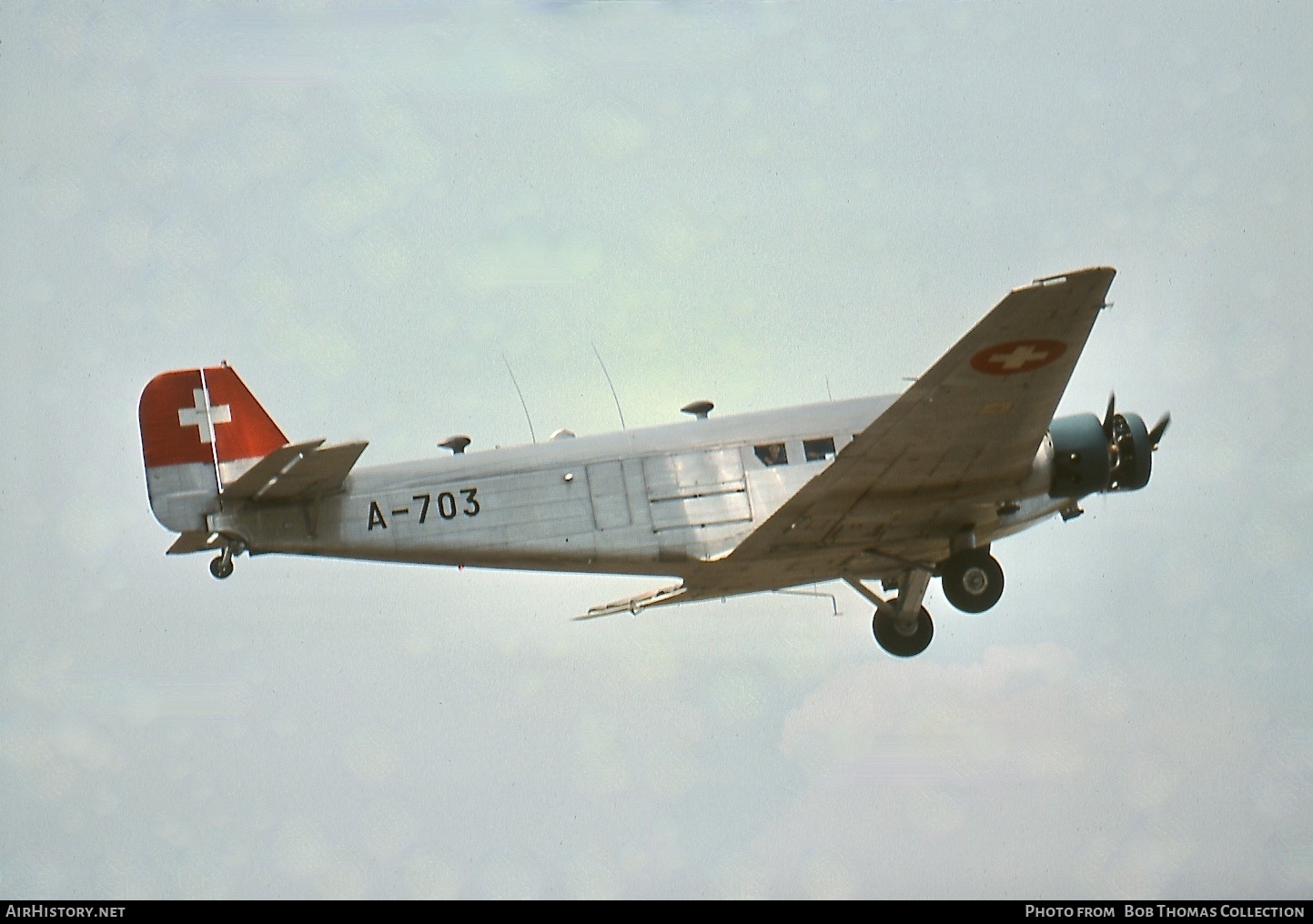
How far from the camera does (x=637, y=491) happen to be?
17.4 metres

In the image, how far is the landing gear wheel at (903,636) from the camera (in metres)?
20.2

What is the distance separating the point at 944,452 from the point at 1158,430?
12.0 feet

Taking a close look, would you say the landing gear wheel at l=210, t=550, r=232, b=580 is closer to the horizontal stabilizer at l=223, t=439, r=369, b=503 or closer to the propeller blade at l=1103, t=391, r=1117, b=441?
the horizontal stabilizer at l=223, t=439, r=369, b=503

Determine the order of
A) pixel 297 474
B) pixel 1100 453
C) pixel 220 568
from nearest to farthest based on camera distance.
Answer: pixel 220 568 < pixel 297 474 < pixel 1100 453

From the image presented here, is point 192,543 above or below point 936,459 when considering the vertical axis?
above

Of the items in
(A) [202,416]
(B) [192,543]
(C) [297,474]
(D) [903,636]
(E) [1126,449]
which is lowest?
(D) [903,636]

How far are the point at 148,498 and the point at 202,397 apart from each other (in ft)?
4.67

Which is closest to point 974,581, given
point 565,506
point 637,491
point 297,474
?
point 637,491

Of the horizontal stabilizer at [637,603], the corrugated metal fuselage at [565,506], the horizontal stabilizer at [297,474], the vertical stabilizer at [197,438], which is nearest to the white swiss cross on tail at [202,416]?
the vertical stabilizer at [197,438]

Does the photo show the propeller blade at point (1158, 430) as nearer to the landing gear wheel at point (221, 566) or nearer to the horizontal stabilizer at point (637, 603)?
the horizontal stabilizer at point (637, 603)

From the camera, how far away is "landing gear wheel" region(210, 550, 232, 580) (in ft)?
54.5

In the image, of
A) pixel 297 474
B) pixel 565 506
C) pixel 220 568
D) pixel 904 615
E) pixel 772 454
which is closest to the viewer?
pixel 220 568

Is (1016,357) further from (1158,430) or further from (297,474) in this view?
(297,474)

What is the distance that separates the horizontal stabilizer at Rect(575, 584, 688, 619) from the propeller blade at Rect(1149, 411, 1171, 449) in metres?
6.30
